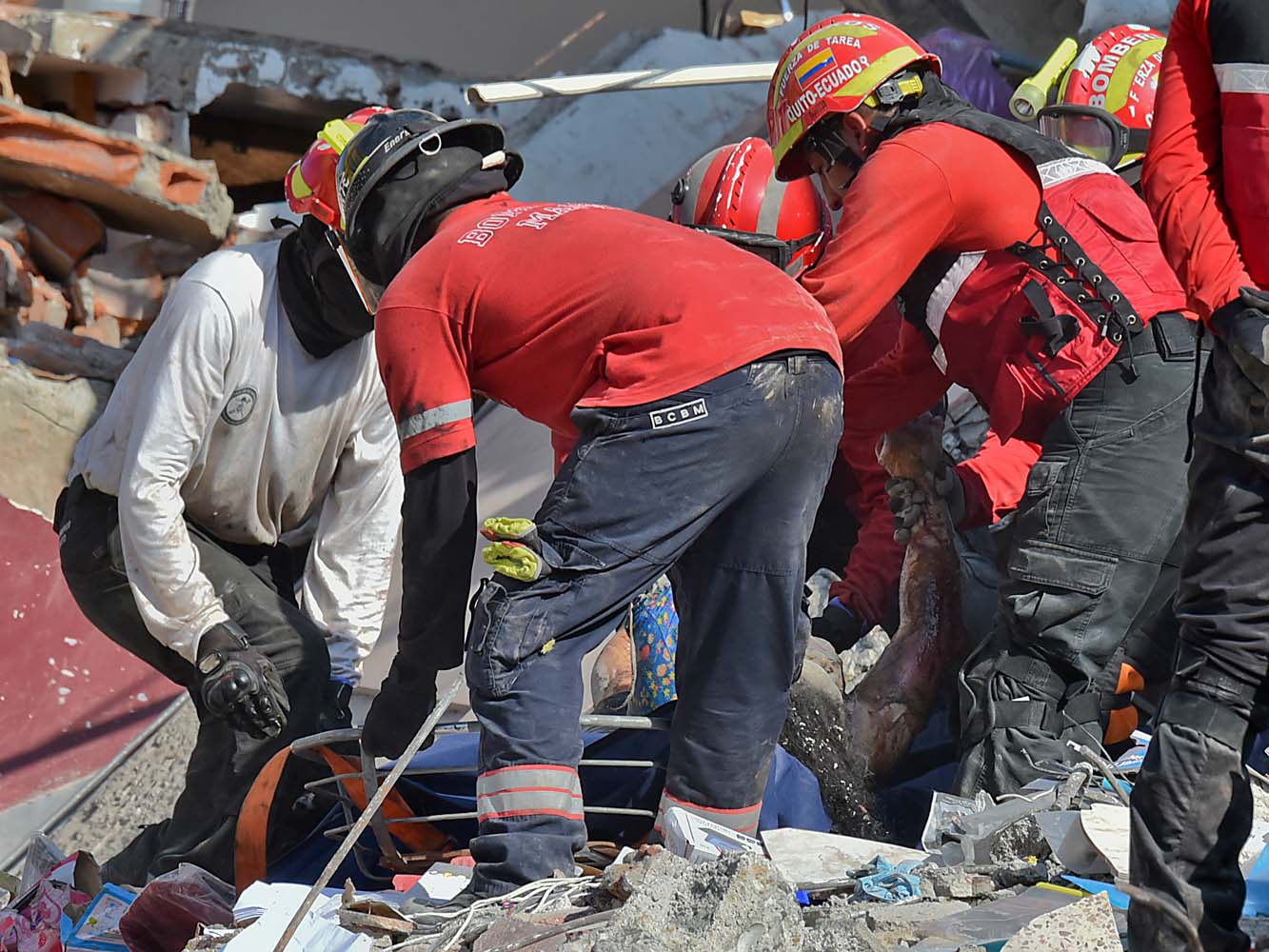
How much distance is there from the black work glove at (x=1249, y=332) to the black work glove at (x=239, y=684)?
→ 2.15 meters

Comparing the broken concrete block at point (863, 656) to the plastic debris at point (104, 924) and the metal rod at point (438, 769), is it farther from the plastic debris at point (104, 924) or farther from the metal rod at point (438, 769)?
the plastic debris at point (104, 924)

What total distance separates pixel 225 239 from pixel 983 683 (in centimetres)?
411

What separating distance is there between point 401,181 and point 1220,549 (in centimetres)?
162

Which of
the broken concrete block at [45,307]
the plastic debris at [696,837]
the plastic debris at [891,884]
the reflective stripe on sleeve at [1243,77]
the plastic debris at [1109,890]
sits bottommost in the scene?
the broken concrete block at [45,307]

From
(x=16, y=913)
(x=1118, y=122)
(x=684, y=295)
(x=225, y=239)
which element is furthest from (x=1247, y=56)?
(x=225, y=239)

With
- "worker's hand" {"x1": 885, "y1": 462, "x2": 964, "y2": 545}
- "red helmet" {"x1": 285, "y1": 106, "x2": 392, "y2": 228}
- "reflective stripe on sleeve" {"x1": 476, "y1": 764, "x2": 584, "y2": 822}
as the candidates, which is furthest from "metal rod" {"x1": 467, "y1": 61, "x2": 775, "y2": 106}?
"reflective stripe on sleeve" {"x1": 476, "y1": 764, "x2": 584, "y2": 822}

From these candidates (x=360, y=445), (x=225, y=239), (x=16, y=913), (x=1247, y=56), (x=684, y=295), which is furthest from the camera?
(x=225, y=239)

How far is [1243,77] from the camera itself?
95.7 inches

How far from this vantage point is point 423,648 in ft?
9.16

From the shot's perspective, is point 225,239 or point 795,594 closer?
point 795,594

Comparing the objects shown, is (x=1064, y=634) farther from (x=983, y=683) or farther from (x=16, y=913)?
(x=16, y=913)

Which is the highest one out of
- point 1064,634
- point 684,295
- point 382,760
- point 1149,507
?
point 684,295

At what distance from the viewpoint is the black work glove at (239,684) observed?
11.5 ft

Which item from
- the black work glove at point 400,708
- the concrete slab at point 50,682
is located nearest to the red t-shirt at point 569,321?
the black work glove at point 400,708
